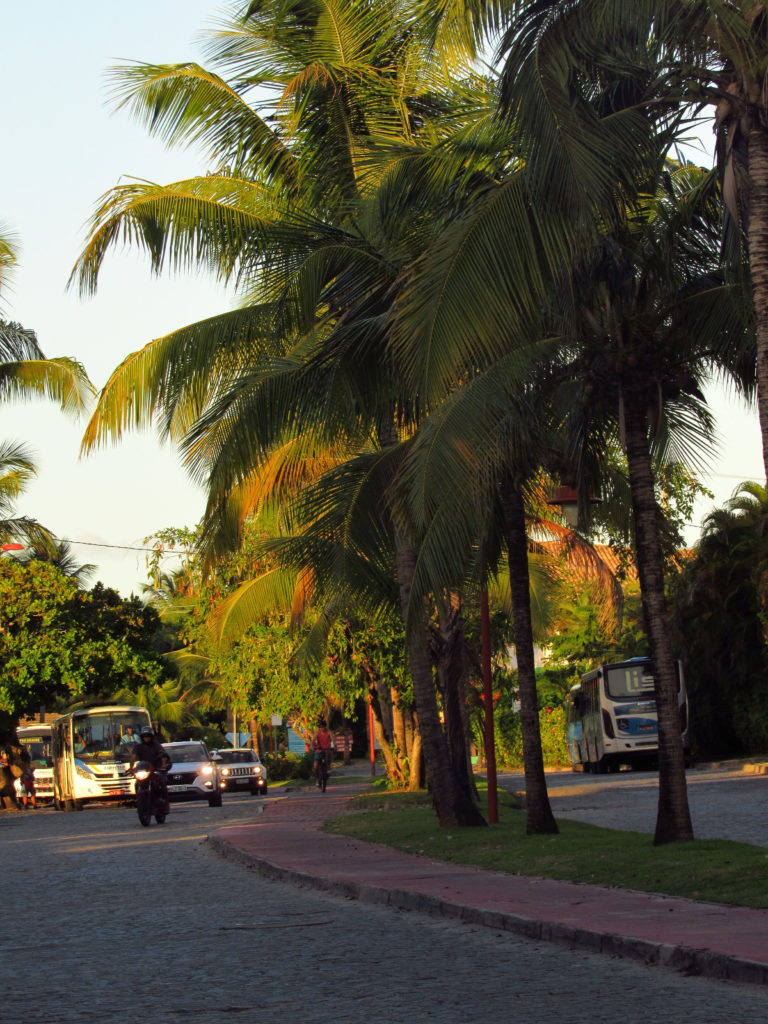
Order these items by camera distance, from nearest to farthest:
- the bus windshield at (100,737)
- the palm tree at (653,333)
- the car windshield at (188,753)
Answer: the palm tree at (653,333) → the car windshield at (188,753) → the bus windshield at (100,737)

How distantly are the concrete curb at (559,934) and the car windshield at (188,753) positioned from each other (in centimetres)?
2583

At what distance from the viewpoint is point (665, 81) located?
39.7ft

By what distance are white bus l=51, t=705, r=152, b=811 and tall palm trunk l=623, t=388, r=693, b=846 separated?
2984 centimetres

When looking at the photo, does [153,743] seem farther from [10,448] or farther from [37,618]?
[37,618]

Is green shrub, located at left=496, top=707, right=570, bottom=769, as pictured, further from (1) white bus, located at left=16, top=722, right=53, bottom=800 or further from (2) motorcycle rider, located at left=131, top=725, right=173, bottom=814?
(2) motorcycle rider, located at left=131, top=725, right=173, bottom=814

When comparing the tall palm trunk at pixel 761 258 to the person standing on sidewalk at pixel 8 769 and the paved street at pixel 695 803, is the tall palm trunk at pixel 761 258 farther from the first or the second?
the person standing on sidewalk at pixel 8 769

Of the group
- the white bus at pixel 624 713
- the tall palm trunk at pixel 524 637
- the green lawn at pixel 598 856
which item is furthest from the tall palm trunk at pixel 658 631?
Answer: the white bus at pixel 624 713

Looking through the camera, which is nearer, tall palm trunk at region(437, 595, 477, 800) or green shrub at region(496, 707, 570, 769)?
tall palm trunk at region(437, 595, 477, 800)

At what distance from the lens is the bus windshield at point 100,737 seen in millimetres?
42406

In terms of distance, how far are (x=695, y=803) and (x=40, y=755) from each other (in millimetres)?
48023

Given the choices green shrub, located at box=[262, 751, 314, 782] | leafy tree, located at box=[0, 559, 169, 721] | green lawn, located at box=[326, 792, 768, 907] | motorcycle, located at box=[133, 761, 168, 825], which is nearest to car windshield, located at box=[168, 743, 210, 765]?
leafy tree, located at box=[0, 559, 169, 721]

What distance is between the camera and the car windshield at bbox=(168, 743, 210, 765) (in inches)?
1577

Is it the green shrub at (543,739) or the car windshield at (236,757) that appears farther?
the green shrub at (543,739)

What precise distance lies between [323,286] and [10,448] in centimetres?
2363
